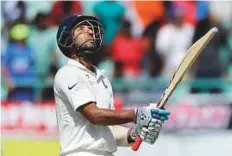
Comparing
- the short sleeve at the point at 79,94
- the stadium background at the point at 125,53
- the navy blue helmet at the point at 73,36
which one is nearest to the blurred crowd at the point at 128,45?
the stadium background at the point at 125,53

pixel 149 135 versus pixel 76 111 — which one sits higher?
pixel 76 111

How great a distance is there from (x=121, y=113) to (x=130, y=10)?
5779mm

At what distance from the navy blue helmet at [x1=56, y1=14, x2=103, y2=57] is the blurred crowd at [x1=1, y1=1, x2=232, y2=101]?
200 inches

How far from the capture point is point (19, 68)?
9797 mm

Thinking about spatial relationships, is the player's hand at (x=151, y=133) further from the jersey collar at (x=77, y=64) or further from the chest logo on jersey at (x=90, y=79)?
the jersey collar at (x=77, y=64)

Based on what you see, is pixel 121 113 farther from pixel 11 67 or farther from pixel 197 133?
pixel 11 67

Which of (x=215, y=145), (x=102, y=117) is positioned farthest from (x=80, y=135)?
(x=215, y=145)

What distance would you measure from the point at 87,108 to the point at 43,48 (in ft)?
18.3

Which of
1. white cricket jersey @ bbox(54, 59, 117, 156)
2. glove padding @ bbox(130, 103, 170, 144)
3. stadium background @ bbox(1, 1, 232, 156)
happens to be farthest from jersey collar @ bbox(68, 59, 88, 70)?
stadium background @ bbox(1, 1, 232, 156)

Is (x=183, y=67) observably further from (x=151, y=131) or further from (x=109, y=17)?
(x=109, y=17)

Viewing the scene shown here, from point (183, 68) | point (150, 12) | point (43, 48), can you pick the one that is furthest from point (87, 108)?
point (150, 12)

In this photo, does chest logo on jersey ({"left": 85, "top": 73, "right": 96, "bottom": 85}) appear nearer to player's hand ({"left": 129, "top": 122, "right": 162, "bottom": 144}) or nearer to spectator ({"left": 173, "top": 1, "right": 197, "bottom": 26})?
player's hand ({"left": 129, "top": 122, "right": 162, "bottom": 144})

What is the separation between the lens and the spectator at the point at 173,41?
386 inches

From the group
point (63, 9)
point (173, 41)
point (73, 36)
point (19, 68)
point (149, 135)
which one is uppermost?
point (73, 36)
